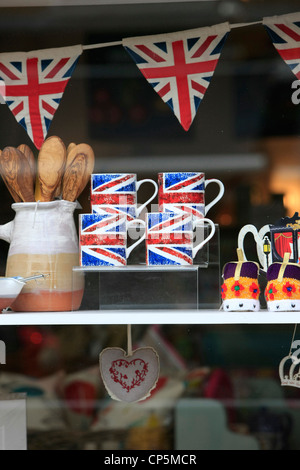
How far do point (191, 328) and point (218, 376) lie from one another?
0.13 meters

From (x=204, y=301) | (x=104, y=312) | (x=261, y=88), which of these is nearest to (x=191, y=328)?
(x=204, y=301)

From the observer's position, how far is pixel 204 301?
1.32 meters

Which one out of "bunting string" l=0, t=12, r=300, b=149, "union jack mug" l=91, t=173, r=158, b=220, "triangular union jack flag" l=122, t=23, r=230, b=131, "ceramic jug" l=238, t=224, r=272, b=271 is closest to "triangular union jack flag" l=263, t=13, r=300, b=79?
"bunting string" l=0, t=12, r=300, b=149

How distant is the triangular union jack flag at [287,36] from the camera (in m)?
1.54

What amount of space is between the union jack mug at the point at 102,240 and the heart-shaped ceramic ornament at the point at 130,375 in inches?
12.7

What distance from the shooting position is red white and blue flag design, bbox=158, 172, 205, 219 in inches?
51.3

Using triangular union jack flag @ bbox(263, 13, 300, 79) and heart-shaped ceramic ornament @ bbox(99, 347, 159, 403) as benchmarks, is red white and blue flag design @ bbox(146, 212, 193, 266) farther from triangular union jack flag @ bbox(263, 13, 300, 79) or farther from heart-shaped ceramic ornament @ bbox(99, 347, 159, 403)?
triangular union jack flag @ bbox(263, 13, 300, 79)

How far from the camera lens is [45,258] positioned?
130 cm

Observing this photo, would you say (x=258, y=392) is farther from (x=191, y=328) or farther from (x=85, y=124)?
(x=85, y=124)

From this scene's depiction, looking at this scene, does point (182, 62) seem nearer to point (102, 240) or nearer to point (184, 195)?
point (184, 195)

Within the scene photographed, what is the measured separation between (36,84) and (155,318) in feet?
2.26

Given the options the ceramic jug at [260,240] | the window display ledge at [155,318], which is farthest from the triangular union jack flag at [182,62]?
the window display ledge at [155,318]

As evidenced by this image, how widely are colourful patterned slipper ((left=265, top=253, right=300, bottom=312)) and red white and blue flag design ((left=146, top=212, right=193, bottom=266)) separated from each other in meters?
0.16

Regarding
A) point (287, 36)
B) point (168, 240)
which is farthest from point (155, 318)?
point (287, 36)
